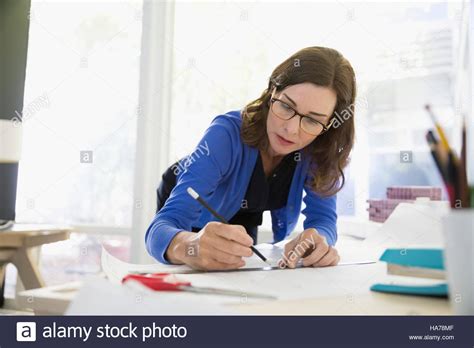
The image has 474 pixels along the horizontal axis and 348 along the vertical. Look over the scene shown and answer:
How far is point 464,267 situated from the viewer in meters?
0.43

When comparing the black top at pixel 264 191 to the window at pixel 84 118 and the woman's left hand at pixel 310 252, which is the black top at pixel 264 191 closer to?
the woman's left hand at pixel 310 252

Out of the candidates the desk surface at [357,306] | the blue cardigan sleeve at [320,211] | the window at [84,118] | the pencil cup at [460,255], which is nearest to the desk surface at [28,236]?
the window at [84,118]

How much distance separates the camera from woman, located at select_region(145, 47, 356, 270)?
0.88m

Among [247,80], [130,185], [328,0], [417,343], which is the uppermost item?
[328,0]

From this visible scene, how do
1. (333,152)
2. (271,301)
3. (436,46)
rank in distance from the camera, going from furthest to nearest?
(436,46) → (333,152) → (271,301)

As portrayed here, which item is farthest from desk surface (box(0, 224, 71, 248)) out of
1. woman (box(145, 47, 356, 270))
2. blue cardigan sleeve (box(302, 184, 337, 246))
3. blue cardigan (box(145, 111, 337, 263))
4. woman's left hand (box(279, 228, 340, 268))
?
woman's left hand (box(279, 228, 340, 268))

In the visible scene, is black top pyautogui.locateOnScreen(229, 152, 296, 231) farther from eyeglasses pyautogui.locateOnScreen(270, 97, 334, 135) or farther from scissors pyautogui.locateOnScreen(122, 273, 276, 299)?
scissors pyautogui.locateOnScreen(122, 273, 276, 299)

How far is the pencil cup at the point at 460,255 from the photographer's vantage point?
412 millimetres

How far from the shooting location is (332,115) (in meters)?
1.19

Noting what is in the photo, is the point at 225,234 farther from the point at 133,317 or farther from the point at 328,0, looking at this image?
the point at 328,0

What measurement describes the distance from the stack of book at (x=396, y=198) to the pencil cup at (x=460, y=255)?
137cm

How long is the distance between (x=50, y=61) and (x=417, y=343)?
2.85m

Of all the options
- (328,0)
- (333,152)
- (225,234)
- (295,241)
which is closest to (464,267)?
(225,234)

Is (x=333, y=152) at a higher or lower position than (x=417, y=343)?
higher
